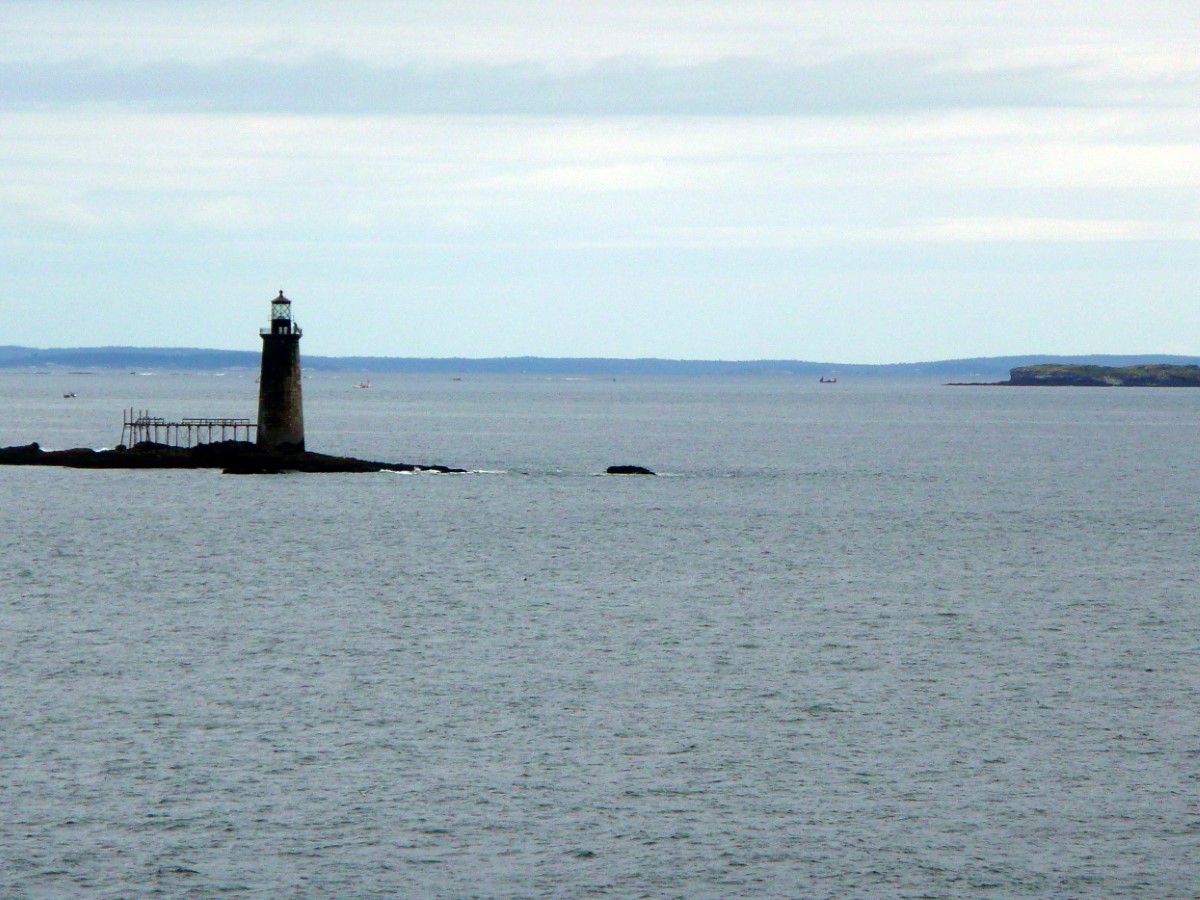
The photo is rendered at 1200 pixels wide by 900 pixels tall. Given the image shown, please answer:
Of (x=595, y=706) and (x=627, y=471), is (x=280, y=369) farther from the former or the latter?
(x=595, y=706)

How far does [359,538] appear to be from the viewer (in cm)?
6644

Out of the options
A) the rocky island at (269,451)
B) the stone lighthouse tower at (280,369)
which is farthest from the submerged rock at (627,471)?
the stone lighthouse tower at (280,369)

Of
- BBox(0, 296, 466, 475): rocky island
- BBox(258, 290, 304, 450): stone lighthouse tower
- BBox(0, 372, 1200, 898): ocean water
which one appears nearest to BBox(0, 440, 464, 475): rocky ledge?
BBox(0, 296, 466, 475): rocky island

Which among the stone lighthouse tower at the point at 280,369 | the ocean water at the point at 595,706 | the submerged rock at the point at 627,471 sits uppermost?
the stone lighthouse tower at the point at 280,369

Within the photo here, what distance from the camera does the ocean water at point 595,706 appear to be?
948 inches

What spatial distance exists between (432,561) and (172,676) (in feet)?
75.8

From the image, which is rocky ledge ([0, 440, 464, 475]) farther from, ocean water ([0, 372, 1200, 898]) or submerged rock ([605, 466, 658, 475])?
ocean water ([0, 372, 1200, 898])

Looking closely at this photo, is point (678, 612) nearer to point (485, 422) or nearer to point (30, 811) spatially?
point (30, 811)

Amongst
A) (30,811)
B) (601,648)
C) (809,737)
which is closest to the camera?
(30,811)

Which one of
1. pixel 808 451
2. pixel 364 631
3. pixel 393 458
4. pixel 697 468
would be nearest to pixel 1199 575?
pixel 364 631

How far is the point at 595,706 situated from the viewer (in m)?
33.8

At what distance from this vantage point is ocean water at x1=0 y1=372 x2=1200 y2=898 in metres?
24.1

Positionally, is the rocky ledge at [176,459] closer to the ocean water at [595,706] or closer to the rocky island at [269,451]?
the rocky island at [269,451]

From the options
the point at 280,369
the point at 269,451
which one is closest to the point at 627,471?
the point at 269,451
